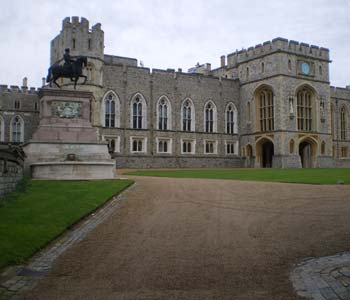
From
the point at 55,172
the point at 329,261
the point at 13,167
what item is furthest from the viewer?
the point at 55,172

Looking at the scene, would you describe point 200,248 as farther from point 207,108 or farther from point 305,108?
point 305,108

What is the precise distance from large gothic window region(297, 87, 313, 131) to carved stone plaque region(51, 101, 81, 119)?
31.4 m

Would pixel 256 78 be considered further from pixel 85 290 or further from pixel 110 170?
pixel 85 290

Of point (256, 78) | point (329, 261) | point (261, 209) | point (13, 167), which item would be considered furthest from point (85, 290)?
point (256, 78)

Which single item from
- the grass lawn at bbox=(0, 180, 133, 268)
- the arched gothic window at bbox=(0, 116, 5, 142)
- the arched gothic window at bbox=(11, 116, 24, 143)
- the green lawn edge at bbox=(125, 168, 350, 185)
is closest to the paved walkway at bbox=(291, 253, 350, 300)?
the grass lawn at bbox=(0, 180, 133, 268)

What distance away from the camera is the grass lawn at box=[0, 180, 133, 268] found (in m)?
7.11

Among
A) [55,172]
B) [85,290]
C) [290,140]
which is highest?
[290,140]

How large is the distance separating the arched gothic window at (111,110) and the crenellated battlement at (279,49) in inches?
629

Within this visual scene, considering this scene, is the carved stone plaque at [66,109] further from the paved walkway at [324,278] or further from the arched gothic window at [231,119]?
the arched gothic window at [231,119]

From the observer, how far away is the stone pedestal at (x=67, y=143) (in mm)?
17969

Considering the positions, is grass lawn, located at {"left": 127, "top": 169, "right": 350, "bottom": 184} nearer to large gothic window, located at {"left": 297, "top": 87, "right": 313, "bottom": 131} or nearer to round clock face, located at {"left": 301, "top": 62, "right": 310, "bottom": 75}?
large gothic window, located at {"left": 297, "top": 87, "right": 313, "bottom": 131}

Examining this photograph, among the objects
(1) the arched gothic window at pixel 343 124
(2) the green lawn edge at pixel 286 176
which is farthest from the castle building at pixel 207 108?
(2) the green lawn edge at pixel 286 176

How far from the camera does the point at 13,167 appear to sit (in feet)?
45.5

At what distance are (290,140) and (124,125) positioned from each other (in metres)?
17.0
